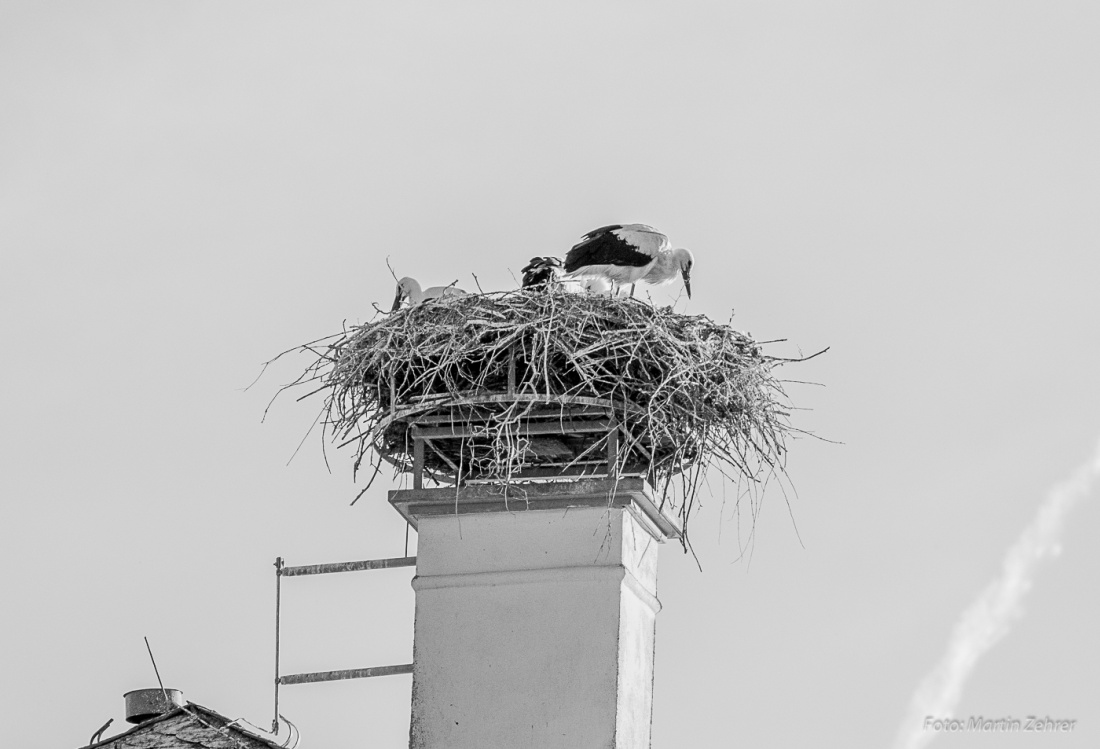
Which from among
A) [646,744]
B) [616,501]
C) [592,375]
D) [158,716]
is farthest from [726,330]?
[158,716]

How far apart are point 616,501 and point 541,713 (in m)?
0.94

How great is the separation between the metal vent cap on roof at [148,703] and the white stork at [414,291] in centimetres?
236

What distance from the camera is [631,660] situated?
7.55m

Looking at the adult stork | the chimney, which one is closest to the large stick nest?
the chimney

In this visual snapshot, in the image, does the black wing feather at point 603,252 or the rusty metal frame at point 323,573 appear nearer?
the rusty metal frame at point 323,573

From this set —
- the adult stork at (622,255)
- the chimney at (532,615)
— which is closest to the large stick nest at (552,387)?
the chimney at (532,615)

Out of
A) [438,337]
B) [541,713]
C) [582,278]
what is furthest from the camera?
[582,278]

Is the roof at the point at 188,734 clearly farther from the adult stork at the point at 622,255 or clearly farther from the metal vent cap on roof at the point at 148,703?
the adult stork at the point at 622,255

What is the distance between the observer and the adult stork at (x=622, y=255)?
11141mm

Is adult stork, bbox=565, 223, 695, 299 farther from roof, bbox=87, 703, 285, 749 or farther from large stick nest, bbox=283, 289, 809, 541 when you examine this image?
roof, bbox=87, 703, 285, 749

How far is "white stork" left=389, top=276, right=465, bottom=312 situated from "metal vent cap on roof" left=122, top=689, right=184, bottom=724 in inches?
93.0

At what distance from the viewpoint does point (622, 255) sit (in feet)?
36.8

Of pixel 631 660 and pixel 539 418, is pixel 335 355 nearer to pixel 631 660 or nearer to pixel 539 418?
pixel 539 418

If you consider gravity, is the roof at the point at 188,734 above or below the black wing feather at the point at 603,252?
below
